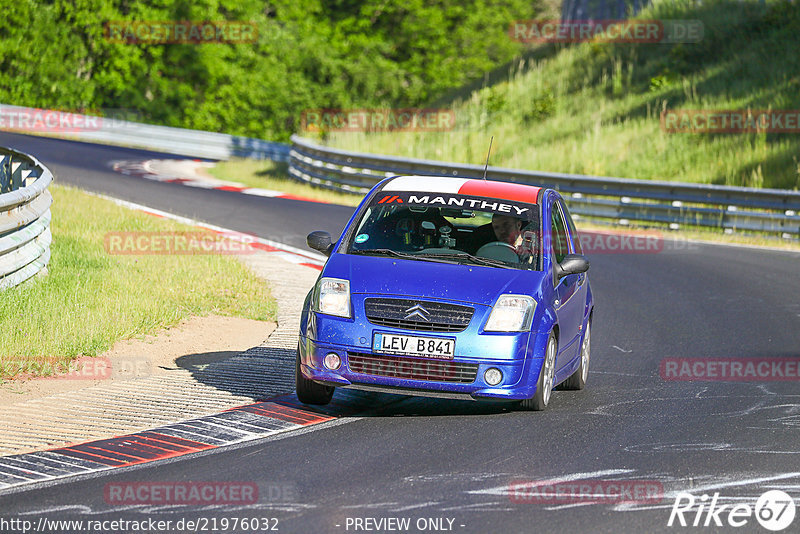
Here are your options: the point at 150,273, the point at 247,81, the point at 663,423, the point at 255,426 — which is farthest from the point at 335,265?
the point at 247,81

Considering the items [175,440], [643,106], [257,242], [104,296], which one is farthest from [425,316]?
[643,106]

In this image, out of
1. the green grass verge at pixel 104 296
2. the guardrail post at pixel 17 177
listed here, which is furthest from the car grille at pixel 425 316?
the guardrail post at pixel 17 177

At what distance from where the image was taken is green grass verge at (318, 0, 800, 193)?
2923 centimetres

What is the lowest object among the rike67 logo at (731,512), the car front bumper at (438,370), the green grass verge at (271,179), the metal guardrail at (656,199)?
the green grass verge at (271,179)

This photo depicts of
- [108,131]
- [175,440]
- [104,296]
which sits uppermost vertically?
[175,440]

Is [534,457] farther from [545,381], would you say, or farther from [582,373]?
[582,373]

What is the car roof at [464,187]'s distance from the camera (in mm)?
9773

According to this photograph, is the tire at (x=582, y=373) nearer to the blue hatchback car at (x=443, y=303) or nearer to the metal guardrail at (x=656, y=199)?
the blue hatchback car at (x=443, y=303)

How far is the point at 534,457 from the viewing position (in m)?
7.55

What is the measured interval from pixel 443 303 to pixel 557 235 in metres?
Result: 1.92

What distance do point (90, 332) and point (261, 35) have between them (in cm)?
5212

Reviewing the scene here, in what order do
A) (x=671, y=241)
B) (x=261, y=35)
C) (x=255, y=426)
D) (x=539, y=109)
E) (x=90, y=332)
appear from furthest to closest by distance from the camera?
(x=261, y=35) → (x=539, y=109) → (x=671, y=241) → (x=90, y=332) → (x=255, y=426)

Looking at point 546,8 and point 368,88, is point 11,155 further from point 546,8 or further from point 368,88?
point 546,8

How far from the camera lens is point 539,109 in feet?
118
